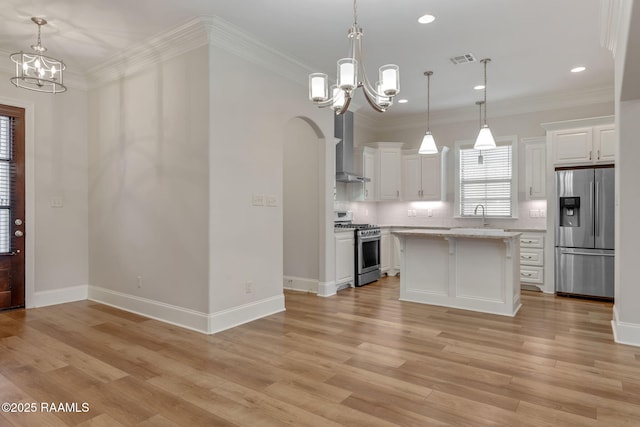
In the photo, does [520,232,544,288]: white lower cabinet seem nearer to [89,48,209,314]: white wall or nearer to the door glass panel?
[89,48,209,314]: white wall

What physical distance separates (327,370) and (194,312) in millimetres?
1638

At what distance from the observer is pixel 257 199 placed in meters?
4.21

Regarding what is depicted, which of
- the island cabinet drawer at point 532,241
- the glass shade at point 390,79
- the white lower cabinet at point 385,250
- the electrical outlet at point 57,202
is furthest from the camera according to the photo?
the white lower cabinet at point 385,250

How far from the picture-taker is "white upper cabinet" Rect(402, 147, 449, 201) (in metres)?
6.98

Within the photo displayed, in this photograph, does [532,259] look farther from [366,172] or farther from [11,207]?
[11,207]

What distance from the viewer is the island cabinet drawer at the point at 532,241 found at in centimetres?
571

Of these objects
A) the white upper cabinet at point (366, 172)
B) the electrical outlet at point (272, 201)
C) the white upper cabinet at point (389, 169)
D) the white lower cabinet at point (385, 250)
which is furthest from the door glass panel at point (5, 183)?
the white upper cabinet at point (389, 169)

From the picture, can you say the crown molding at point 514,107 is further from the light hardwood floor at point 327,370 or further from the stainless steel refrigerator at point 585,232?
the light hardwood floor at point 327,370

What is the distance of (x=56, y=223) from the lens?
489cm

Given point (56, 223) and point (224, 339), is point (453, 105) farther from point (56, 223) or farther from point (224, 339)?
point (56, 223)

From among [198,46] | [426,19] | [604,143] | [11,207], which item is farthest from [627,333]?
[11,207]

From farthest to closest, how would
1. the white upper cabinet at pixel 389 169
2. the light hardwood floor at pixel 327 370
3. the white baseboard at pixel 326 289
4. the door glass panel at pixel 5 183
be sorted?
the white upper cabinet at pixel 389 169 < the white baseboard at pixel 326 289 < the door glass panel at pixel 5 183 < the light hardwood floor at pixel 327 370

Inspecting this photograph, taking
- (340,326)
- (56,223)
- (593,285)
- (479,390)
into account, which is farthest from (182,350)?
(593,285)

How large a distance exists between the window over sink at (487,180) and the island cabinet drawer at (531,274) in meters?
1.06
